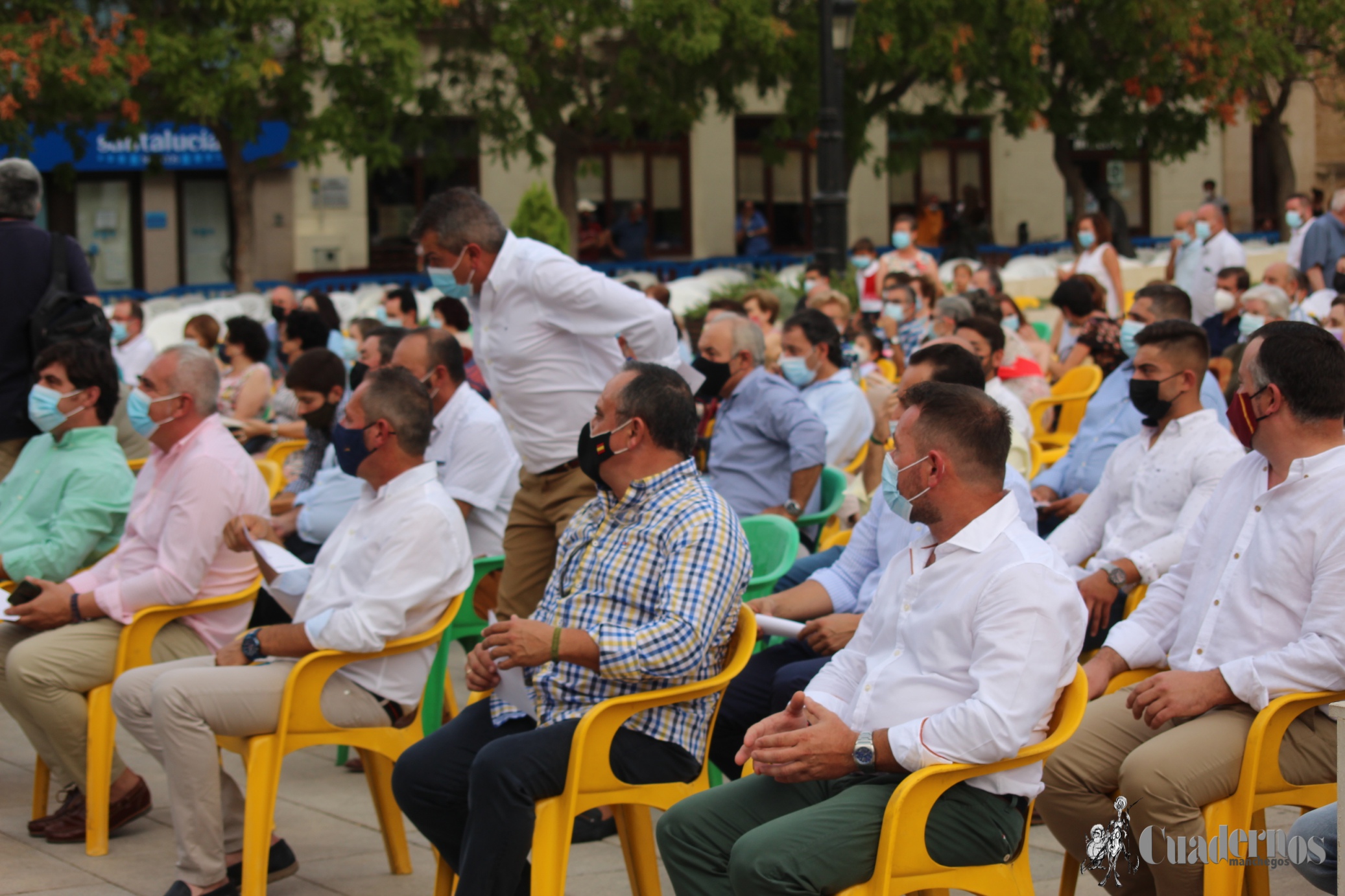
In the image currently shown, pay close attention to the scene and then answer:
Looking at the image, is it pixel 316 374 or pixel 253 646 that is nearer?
pixel 253 646

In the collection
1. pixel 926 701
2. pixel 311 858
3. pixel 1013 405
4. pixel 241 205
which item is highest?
pixel 241 205

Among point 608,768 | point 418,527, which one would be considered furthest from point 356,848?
point 608,768

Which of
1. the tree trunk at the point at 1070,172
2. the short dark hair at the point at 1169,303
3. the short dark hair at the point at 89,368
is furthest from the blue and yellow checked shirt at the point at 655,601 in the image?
the tree trunk at the point at 1070,172

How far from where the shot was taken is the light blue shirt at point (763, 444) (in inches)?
237

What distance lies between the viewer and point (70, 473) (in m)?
5.32

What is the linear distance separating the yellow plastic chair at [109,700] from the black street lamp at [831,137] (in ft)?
27.9

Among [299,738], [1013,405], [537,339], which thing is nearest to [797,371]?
[1013,405]

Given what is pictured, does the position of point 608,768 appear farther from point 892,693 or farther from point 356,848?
point 356,848

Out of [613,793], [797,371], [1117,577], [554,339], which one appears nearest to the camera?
[613,793]

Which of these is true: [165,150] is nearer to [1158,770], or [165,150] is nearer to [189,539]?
[189,539]

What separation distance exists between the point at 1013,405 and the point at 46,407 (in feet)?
12.2

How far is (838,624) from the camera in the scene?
416 cm

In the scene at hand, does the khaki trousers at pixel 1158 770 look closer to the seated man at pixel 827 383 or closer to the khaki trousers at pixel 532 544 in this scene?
the khaki trousers at pixel 532 544

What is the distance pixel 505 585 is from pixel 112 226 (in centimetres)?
2101
